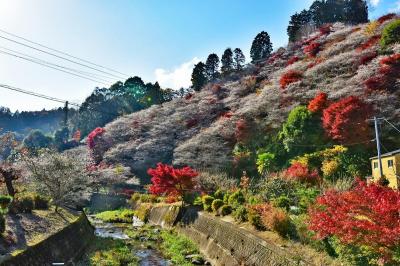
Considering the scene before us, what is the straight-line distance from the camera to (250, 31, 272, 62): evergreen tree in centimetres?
7056

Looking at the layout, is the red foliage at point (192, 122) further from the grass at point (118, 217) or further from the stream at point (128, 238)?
the stream at point (128, 238)

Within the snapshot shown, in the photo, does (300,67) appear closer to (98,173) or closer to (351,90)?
(351,90)

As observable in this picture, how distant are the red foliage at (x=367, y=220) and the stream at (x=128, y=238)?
11382 mm

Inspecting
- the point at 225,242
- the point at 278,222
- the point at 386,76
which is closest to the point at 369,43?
the point at 386,76

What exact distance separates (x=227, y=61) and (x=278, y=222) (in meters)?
60.1

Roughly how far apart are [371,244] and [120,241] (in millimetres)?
19278

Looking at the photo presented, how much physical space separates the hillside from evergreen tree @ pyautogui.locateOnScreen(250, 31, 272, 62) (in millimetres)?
4452

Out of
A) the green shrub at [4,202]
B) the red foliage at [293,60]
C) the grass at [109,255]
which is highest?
the red foliage at [293,60]

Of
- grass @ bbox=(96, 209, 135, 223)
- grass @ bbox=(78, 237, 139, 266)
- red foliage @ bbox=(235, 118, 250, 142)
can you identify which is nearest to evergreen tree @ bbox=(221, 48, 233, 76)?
red foliage @ bbox=(235, 118, 250, 142)

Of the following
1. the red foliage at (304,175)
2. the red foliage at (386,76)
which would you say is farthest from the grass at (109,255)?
the red foliage at (386,76)

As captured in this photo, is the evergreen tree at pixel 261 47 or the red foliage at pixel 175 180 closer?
the red foliage at pixel 175 180

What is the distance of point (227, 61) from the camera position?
7331cm

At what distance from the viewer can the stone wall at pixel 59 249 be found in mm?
14539

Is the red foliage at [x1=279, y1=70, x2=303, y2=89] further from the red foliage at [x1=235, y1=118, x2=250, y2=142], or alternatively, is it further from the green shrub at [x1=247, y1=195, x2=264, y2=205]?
the green shrub at [x1=247, y1=195, x2=264, y2=205]
